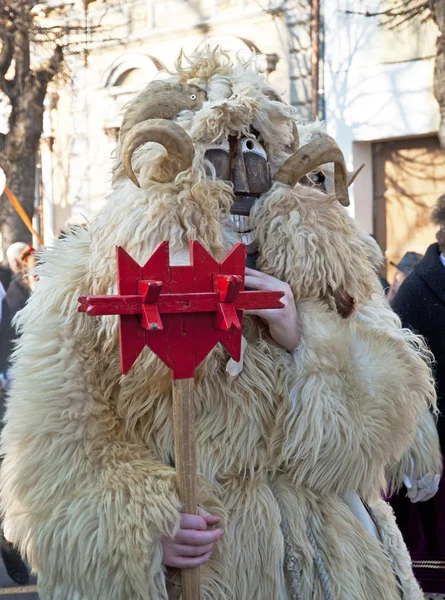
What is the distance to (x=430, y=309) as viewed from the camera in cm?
326

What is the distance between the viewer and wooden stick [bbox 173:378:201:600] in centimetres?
166

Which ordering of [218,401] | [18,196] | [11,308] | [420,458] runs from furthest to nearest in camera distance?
[18,196]
[11,308]
[420,458]
[218,401]

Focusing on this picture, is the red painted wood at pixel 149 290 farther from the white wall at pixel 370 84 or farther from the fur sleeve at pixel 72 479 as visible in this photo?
the white wall at pixel 370 84

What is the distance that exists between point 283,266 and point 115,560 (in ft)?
2.52

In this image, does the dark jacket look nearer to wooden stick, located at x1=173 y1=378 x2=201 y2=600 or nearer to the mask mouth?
the mask mouth

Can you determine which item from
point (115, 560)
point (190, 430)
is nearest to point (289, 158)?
point (190, 430)

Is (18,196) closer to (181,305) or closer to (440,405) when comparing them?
(440,405)

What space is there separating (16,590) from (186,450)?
352cm

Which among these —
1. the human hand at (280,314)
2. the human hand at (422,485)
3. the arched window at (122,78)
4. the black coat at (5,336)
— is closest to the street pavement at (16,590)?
the black coat at (5,336)

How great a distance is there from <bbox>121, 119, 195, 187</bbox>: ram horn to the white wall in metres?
8.25

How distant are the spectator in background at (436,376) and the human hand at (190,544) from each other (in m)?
1.60

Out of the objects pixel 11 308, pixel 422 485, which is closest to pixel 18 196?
pixel 11 308

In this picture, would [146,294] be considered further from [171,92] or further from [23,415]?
[171,92]

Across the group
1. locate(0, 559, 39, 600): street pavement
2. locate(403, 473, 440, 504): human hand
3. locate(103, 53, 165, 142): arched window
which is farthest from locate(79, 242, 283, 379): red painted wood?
locate(103, 53, 165, 142): arched window
